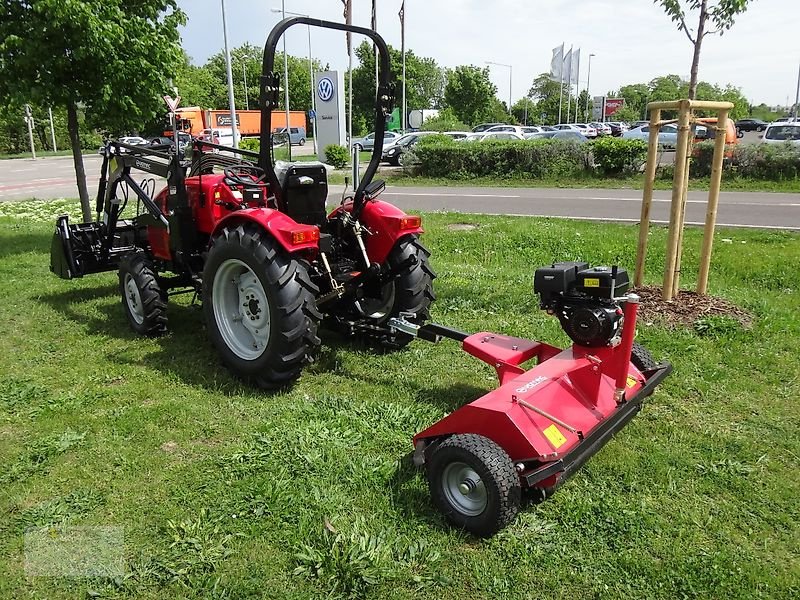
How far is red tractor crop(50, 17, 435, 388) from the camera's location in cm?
440

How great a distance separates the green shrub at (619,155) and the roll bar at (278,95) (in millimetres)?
16489

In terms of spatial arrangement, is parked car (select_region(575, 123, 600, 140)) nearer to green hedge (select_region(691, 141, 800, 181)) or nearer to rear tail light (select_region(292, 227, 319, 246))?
green hedge (select_region(691, 141, 800, 181))

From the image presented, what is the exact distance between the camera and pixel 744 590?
9.02ft

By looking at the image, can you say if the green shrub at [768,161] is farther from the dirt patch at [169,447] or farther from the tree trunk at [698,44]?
the dirt patch at [169,447]

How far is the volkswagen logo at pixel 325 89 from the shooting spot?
→ 704 inches

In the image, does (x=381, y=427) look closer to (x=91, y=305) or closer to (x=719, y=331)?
(x=719, y=331)

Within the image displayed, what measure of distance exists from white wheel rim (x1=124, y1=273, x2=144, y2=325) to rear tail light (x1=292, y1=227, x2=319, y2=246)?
2.28 meters

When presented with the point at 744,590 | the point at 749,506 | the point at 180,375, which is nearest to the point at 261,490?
the point at 180,375

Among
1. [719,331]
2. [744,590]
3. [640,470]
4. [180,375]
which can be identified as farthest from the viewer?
[719,331]

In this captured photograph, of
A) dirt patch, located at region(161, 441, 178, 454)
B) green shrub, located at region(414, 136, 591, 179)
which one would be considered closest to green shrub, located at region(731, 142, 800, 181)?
green shrub, located at region(414, 136, 591, 179)

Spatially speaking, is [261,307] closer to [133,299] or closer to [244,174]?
[244,174]

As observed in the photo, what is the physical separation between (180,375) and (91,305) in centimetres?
264

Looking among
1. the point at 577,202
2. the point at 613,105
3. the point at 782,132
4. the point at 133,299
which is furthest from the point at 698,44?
the point at 613,105

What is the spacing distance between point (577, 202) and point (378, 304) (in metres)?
11.1
